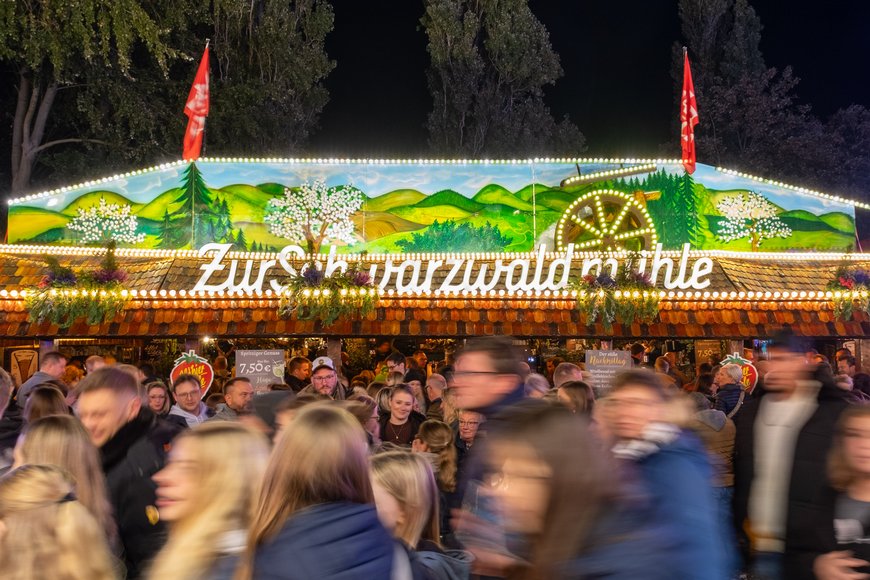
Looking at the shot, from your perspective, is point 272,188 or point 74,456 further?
point 272,188

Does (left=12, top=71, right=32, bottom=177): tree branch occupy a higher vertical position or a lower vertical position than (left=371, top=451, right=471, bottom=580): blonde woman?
higher

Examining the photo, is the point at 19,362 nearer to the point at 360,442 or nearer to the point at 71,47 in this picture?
the point at 71,47

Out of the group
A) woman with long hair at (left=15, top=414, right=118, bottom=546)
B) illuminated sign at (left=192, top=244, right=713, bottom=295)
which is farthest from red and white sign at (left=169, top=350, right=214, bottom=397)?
woman with long hair at (left=15, top=414, right=118, bottom=546)

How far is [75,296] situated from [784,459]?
11.9 metres

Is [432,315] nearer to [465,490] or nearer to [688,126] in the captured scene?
[688,126]

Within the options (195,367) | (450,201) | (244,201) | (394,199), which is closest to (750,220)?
(450,201)

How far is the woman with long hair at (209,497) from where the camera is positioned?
2.61 meters

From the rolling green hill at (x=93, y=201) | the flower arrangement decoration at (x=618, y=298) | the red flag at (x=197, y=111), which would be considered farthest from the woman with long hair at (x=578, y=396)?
the rolling green hill at (x=93, y=201)

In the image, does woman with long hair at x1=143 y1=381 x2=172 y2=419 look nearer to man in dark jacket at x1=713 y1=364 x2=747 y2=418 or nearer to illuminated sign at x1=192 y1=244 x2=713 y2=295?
man in dark jacket at x1=713 y1=364 x2=747 y2=418

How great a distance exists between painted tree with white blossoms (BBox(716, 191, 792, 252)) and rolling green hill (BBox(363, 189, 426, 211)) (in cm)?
596

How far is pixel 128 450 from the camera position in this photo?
4051mm

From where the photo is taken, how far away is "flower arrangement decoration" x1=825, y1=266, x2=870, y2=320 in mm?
14703

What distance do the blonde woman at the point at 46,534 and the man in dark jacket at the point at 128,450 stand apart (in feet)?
3.36

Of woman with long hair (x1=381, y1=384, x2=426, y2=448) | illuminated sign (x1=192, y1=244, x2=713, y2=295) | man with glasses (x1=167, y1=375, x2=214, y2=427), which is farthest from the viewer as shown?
illuminated sign (x1=192, y1=244, x2=713, y2=295)
